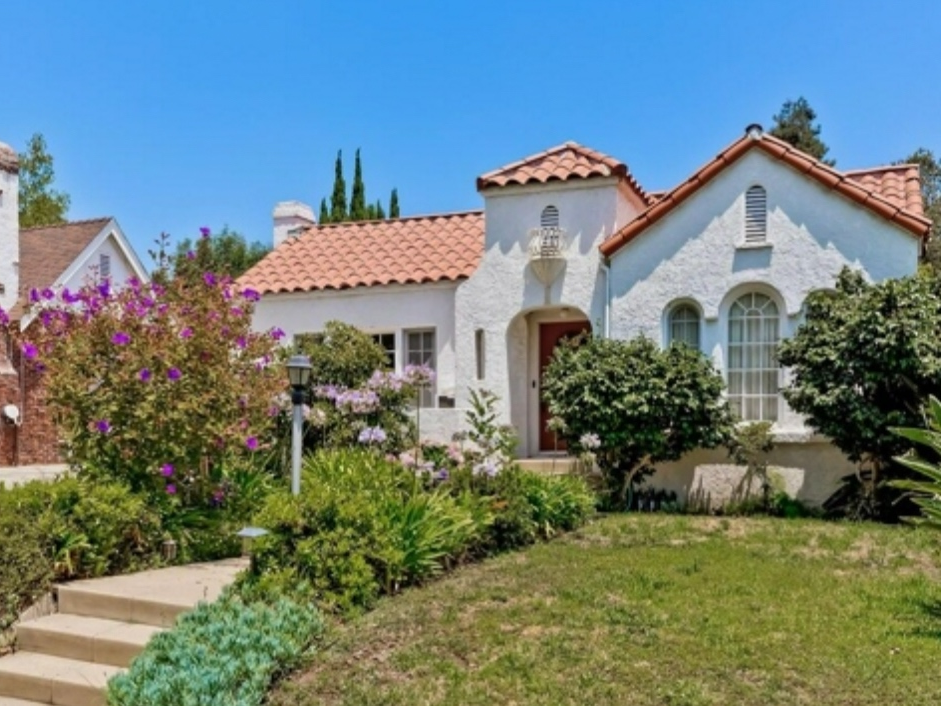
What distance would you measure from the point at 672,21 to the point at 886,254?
21.3ft

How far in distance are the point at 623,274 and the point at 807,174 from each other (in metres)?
3.78

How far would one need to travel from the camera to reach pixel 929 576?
8.80m

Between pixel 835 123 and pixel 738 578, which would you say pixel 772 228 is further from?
pixel 835 123

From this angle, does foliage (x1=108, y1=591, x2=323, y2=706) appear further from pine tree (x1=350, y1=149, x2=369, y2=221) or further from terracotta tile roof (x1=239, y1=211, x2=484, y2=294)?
pine tree (x1=350, y1=149, x2=369, y2=221)

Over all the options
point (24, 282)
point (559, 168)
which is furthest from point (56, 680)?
point (24, 282)

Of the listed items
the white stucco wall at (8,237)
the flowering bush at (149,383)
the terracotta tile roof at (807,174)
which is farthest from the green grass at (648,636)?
the white stucco wall at (8,237)

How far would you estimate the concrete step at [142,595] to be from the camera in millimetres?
7340

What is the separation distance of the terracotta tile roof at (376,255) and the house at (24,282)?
4.22 meters

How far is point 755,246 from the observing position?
14.6 m

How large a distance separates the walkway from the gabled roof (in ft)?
35.4

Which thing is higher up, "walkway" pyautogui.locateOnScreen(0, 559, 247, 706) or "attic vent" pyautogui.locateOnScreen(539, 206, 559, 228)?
"attic vent" pyautogui.locateOnScreen(539, 206, 559, 228)

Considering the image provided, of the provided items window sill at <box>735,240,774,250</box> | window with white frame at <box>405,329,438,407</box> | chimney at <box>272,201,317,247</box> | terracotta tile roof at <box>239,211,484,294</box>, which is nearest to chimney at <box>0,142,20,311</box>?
chimney at <box>272,201,317,247</box>

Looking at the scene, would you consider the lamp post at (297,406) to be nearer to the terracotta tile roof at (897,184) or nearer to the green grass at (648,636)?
the green grass at (648,636)

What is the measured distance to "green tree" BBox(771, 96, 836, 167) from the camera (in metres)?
31.6
